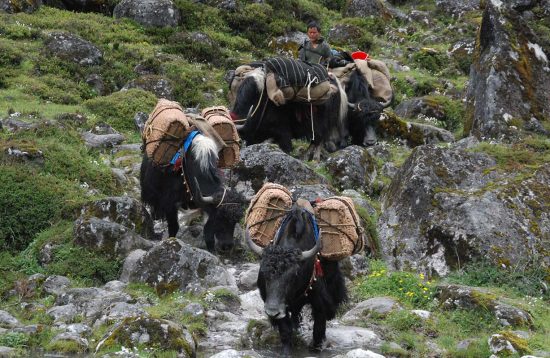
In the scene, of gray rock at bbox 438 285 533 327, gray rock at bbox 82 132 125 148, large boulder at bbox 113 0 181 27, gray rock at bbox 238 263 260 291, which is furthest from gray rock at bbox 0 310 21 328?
large boulder at bbox 113 0 181 27

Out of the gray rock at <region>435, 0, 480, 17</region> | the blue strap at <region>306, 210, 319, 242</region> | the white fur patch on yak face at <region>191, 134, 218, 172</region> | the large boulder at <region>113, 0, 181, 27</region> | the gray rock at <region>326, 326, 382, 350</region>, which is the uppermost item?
the gray rock at <region>435, 0, 480, 17</region>

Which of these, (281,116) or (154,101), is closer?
(281,116)

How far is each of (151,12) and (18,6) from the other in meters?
3.27

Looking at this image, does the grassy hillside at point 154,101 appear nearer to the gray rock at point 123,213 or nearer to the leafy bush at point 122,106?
the leafy bush at point 122,106

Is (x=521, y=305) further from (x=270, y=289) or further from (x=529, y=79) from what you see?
(x=529, y=79)

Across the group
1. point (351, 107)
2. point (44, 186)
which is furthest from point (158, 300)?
point (351, 107)

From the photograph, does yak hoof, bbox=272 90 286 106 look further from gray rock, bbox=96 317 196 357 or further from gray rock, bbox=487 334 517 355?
gray rock, bbox=487 334 517 355

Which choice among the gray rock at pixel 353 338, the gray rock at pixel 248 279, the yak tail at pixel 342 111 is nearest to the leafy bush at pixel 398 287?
the gray rock at pixel 353 338

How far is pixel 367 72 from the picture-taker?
15.7 m

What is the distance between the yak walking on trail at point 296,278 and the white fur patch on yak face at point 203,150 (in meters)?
2.34

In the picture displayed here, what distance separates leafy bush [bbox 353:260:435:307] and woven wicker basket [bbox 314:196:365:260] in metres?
1.09

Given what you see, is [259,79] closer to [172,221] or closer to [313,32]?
[313,32]

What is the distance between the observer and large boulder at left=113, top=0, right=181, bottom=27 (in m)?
22.2

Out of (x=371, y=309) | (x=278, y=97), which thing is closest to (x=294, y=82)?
(x=278, y=97)
